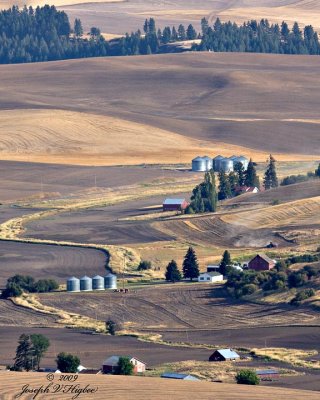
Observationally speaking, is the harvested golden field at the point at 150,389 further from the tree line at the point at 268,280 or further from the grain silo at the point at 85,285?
the grain silo at the point at 85,285

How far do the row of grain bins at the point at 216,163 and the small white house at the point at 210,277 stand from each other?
149ft

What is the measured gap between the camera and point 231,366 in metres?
56.6

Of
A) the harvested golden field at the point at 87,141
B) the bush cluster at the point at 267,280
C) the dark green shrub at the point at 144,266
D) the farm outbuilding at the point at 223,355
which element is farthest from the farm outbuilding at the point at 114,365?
the harvested golden field at the point at 87,141

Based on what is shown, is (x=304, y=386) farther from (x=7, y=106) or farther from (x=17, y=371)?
(x=7, y=106)

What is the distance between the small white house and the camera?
76.7 m

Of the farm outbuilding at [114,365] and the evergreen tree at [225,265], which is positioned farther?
the evergreen tree at [225,265]

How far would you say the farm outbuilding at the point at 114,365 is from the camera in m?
54.7

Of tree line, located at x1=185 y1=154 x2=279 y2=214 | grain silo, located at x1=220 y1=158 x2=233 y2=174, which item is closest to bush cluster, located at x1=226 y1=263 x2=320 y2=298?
tree line, located at x1=185 y1=154 x2=279 y2=214

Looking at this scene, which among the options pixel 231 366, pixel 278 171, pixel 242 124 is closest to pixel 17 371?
pixel 231 366

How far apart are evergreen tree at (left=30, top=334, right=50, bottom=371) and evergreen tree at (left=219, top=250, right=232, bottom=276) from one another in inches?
788

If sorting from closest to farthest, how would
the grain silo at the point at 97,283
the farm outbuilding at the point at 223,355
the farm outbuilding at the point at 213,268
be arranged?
the farm outbuilding at the point at 223,355, the grain silo at the point at 97,283, the farm outbuilding at the point at 213,268

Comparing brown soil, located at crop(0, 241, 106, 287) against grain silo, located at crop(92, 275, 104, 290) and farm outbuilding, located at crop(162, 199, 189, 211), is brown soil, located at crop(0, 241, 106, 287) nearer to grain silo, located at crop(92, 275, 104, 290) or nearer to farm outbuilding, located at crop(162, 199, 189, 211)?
grain silo, located at crop(92, 275, 104, 290)

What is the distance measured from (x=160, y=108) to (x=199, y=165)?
3948cm

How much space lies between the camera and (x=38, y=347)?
56844 mm
